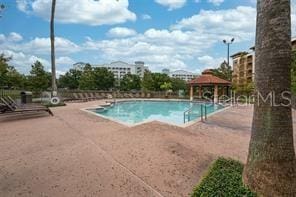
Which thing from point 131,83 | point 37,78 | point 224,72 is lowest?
point 131,83

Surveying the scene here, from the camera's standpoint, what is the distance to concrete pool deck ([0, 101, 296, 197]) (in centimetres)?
405

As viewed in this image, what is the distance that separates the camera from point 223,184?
348cm

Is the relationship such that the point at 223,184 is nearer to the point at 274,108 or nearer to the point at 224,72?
the point at 274,108

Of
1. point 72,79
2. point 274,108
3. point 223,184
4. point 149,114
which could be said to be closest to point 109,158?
A: point 223,184

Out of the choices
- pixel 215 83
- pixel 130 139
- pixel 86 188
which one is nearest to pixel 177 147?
pixel 130 139

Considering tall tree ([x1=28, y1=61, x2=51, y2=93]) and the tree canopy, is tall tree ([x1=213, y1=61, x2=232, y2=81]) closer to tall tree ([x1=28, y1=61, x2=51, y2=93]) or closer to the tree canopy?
the tree canopy

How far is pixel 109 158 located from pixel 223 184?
8.50 feet

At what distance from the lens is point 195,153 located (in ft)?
19.4

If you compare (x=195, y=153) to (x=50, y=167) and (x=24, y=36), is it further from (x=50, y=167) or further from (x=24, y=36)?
(x=24, y=36)

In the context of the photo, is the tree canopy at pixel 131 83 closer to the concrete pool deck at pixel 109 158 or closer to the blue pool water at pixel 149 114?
the blue pool water at pixel 149 114

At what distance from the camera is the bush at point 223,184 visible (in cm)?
326

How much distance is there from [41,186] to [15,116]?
9018 mm

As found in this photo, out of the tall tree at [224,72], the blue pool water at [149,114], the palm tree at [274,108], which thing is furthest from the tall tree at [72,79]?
the palm tree at [274,108]

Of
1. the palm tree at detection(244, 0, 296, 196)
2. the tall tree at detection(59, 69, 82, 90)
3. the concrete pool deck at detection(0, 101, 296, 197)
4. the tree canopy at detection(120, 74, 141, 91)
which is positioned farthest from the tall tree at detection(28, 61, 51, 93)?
the palm tree at detection(244, 0, 296, 196)
